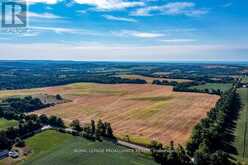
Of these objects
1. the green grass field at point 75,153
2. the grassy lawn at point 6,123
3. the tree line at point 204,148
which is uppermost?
the tree line at point 204,148

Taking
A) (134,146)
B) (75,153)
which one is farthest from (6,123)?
(134,146)

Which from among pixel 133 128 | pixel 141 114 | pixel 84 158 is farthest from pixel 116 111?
pixel 84 158

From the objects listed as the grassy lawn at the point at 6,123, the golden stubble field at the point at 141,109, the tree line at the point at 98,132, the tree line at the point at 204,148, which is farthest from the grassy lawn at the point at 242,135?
the grassy lawn at the point at 6,123

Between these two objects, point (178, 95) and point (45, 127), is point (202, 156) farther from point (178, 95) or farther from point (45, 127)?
point (178, 95)

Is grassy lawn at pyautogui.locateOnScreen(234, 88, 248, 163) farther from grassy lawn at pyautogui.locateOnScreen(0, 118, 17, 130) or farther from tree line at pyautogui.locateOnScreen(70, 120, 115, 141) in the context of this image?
grassy lawn at pyautogui.locateOnScreen(0, 118, 17, 130)

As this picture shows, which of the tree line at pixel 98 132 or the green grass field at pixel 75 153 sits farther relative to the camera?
the tree line at pixel 98 132

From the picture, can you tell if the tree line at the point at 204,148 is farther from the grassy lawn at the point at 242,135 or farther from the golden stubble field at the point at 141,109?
the golden stubble field at the point at 141,109
